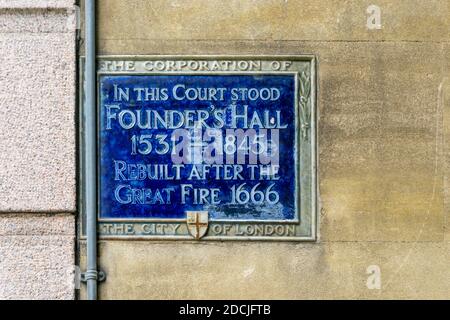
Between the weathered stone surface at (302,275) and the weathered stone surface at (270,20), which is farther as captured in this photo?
the weathered stone surface at (270,20)

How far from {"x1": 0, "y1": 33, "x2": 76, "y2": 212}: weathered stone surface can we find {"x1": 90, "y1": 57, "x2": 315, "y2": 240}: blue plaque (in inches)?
10.3

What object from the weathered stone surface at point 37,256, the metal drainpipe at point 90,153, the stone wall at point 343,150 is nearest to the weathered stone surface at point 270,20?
the stone wall at point 343,150

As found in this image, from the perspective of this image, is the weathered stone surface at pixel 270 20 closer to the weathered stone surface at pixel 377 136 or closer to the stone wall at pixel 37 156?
the weathered stone surface at pixel 377 136

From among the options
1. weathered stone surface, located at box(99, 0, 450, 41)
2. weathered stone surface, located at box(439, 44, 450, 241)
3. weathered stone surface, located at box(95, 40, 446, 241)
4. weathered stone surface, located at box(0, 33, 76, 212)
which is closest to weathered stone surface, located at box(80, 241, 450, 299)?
weathered stone surface, located at box(95, 40, 446, 241)

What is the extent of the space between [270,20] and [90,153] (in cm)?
173

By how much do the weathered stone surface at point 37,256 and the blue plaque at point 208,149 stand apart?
13.4 inches

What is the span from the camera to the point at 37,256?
9.35 metres

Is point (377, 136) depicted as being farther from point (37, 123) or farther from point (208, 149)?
point (37, 123)

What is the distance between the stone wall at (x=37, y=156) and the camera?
30.7 feet

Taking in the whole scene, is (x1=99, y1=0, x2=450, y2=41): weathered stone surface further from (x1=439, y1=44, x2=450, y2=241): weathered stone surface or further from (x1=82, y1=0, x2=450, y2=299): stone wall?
(x1=439, y1=44, x2=450, y2=241): weathered stone surface

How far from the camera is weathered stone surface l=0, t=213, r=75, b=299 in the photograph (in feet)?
30.6

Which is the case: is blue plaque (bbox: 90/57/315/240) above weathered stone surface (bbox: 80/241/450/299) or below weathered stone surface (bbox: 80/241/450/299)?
Result: above
